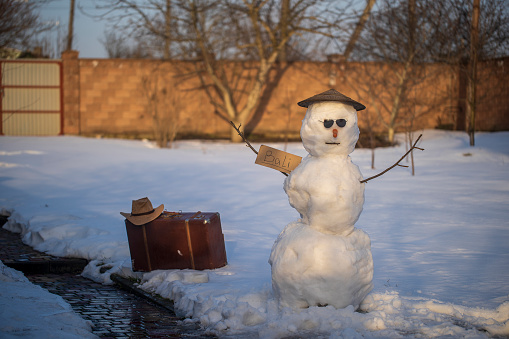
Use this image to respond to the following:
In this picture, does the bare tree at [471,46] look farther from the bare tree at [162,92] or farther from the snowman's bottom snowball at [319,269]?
the snowman's bottom snowball at [319,269]

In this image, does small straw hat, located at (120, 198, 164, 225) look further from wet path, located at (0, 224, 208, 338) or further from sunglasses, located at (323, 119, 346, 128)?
sunglasses, located at (323, 119, 346, 128)

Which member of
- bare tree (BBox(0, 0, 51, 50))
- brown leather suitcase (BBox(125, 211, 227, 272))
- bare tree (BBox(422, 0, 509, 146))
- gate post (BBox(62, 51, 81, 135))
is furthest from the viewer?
gate post (BBox(62, 51, 81, 135))

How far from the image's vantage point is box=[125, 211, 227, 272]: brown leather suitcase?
578 cm

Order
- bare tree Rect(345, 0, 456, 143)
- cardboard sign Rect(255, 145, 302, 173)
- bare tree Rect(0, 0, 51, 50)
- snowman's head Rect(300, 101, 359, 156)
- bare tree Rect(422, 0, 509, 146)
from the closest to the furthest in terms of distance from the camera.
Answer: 1. snowman's head Rect(300, 101, 359, 156)
2. cardboard sign Rect(255, 145, 302, 173)
3. bare tree Rect(0, 0, 51, 50)
4. bare tree Rect(422, 0, 509, 146)
5. bare tree Rect(345, 0, 456, 143)

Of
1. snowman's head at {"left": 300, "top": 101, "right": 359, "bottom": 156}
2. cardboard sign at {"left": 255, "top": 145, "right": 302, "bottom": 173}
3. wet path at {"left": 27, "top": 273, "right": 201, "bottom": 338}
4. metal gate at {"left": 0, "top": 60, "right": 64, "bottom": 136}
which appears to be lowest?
wet path at {"left": 27, "top": 273, "right": 201, "bottom": 338}

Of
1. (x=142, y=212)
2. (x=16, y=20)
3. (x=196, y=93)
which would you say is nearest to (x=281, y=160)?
(x=142, y=212)

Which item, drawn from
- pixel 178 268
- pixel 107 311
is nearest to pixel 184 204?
pixel 178 268

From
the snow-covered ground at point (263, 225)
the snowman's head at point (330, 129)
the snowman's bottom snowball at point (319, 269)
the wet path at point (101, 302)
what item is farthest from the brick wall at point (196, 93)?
the snowman's bottom snowball at point (319, 269)

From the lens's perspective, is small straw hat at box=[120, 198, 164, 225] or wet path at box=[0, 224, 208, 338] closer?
wet path at box=[0, 224, 208, 338]

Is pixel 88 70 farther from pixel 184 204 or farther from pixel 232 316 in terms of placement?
pixel 232 316

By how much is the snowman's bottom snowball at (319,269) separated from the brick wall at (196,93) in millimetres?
14608

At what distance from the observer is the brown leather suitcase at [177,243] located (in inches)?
227

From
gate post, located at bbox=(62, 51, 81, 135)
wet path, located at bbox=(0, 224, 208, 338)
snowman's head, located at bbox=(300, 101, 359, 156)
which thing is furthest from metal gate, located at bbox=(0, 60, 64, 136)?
snowman's head, located at bbox=(300, 101, 359, 156)

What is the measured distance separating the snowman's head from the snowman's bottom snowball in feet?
2.12
